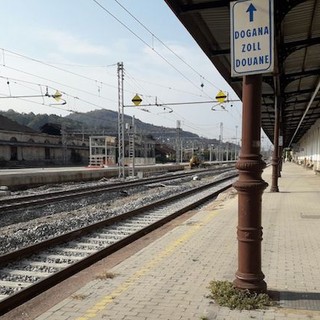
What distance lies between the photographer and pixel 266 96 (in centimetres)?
2153

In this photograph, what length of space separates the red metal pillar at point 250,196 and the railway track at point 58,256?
9.37ft

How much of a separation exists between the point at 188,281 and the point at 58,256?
11.4ft

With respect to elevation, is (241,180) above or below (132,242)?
above

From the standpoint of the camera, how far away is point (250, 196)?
4.89m

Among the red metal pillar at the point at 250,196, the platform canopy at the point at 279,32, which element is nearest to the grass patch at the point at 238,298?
the red metal pillar at the point at 250,196

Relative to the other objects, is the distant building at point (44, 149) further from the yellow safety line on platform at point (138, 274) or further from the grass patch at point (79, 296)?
the grass patch at point (79, 296)

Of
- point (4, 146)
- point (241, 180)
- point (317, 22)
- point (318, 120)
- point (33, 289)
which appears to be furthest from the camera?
point (4, 146)

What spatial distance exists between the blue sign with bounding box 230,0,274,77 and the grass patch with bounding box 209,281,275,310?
236 cm

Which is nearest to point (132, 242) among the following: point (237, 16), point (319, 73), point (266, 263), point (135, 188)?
point (266, 263)

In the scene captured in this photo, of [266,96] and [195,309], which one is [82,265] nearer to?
[195,309]

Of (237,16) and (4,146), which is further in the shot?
(4,146)

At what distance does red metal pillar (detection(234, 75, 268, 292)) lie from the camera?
4.88 metres

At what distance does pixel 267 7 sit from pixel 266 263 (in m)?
3.58

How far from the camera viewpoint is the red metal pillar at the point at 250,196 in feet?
16.0
